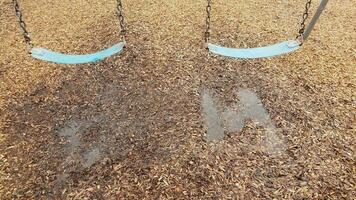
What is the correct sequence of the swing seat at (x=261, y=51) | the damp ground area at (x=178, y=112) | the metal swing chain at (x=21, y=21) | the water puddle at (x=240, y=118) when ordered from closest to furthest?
the damp ground area at (x=178, y=112)
the metal swing chain at (x=21, y=21)
the water puddle at (x=240, y=118)
the swing seat at (x=261, y=51)

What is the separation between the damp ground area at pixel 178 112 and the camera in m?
3.27

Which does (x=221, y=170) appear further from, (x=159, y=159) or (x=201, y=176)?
(x=159, y=159)

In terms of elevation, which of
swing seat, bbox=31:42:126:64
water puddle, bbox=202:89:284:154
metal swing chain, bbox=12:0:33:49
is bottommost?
water puddle, bbox=202:89:284:154

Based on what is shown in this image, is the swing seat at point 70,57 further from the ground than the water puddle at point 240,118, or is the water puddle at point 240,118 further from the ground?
the swing seat at point 70,57

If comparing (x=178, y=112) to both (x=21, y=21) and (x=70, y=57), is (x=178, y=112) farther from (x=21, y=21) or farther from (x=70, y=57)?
(x=21, y=21)

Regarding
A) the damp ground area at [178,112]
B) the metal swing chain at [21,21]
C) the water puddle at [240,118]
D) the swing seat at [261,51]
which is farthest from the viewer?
the swing seat at [261,51]

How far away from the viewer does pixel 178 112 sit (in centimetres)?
398

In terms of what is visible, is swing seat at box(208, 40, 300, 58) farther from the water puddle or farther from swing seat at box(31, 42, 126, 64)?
swing seat at box(31, 42, 126, 64)

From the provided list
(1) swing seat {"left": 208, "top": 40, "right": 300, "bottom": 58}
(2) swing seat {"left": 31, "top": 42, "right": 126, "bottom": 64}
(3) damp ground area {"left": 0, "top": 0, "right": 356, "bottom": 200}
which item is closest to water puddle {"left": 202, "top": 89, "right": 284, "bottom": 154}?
(3) damp ground area {"left": 0, "top": 0, "right": 356, "bottom": 200}

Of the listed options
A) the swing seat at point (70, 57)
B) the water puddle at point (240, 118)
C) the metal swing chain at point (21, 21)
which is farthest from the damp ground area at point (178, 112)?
the metal swing chain at point (21, 21)

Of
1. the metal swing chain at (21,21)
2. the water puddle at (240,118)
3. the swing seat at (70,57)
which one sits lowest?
the water puddle at (240,118)

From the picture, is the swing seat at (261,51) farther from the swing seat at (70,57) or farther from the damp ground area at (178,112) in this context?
the swing seat at (70,57)

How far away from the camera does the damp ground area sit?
10.7ft

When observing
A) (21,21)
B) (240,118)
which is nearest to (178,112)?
(240,118)
